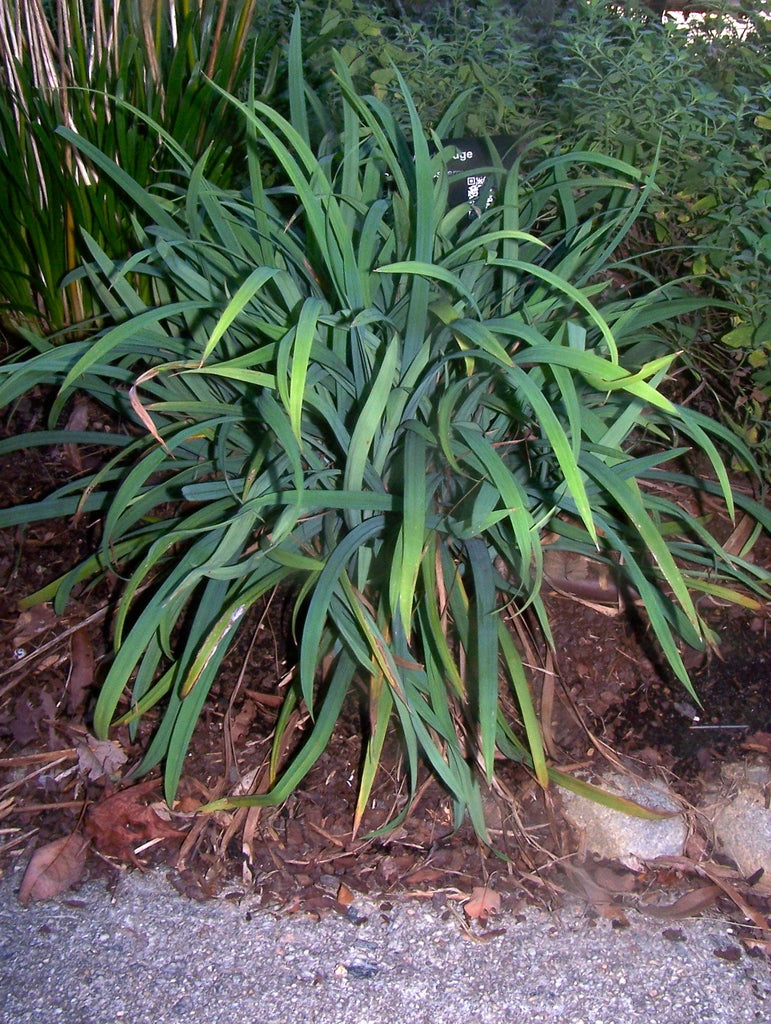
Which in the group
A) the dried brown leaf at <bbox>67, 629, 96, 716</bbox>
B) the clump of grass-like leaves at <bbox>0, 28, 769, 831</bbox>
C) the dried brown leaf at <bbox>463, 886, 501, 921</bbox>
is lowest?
the dried brown leaf at <bbox>67, 629, 96, 716</bbox>

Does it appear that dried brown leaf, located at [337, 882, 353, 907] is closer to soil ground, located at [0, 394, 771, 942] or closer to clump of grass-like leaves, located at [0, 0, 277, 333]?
soil ground, located at [0, 394, 771, 942]

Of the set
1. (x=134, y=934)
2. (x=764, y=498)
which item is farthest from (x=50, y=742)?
(x=764, y=498)

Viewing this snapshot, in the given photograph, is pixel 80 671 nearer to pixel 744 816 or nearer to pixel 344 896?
pixel 344 896

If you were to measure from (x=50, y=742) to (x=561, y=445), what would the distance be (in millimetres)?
1275

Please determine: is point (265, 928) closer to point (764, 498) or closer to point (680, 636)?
point (680, 636)

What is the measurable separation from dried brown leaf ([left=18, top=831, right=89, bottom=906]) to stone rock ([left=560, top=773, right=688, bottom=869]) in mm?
941

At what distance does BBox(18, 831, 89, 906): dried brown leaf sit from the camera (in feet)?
5.29

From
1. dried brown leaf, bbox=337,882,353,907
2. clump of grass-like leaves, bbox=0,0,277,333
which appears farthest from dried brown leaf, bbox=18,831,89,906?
clump of grass-like leaves, bbox=0,0,277,333

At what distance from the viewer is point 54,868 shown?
165cm

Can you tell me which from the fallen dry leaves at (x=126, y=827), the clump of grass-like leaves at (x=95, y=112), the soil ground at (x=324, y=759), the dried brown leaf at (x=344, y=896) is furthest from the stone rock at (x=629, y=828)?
the clump of grass-like leaves at (x=95, y=112)

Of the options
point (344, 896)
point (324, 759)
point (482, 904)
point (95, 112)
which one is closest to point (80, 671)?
point (324, 759)

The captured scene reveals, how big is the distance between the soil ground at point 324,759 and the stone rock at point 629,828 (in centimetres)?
3

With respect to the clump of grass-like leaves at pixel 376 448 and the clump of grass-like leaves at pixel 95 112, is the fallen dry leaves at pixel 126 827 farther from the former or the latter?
the clump of grass-like leaves at pixel 95 112

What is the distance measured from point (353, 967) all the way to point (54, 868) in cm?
60
